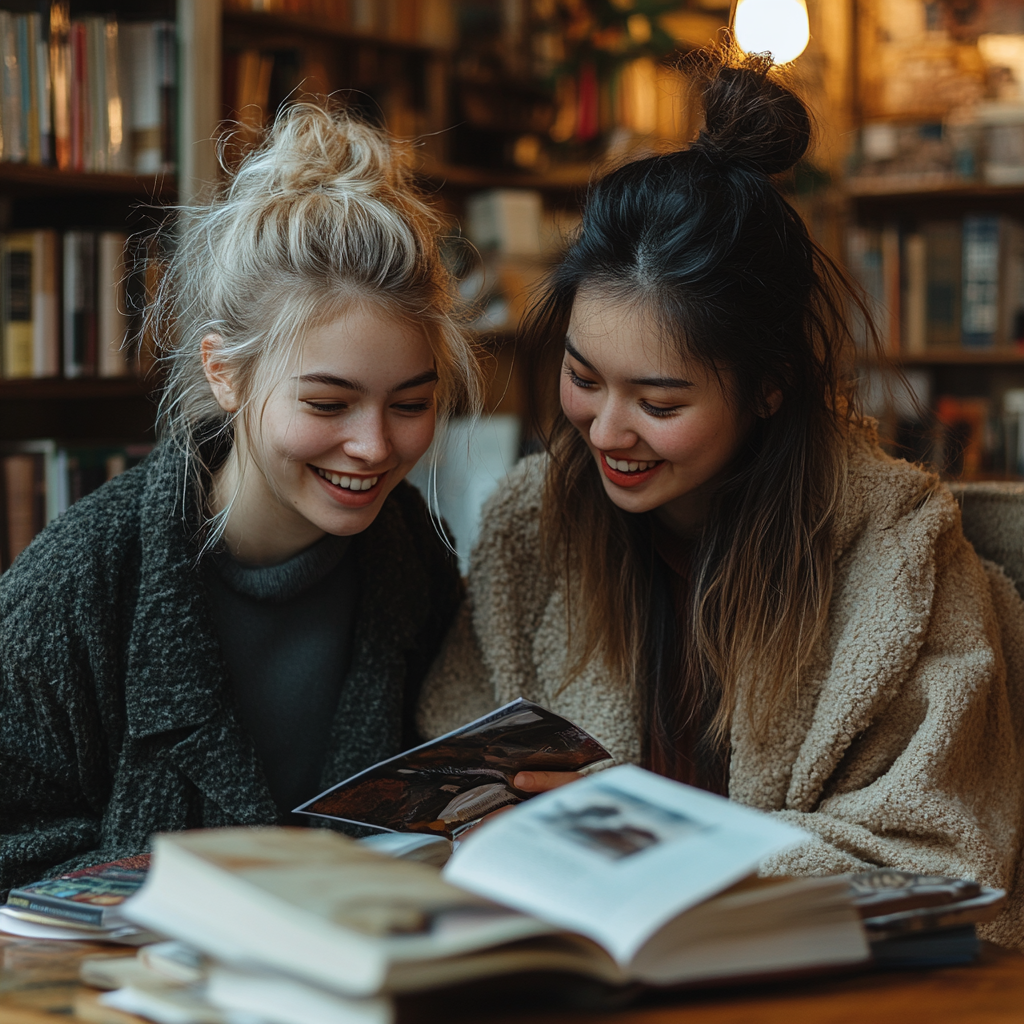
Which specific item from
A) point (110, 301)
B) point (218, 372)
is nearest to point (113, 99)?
point (110, 301)

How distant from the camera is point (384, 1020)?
53 cm

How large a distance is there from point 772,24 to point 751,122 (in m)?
1.91

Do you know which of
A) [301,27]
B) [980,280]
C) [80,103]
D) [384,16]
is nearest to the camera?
[80,103]

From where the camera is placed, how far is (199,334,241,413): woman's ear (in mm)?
1128

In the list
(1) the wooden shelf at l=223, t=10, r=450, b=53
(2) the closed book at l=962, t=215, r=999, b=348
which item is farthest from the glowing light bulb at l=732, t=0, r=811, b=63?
(1) the wooden shelf at l=223, t=10, r=450, b=53

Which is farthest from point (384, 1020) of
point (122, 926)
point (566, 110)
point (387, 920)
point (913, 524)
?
point (566, 110)

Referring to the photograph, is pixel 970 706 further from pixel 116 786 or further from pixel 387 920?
pixel 116 786

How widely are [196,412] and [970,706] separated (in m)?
0.83

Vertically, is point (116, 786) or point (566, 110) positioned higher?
point (566, 110)

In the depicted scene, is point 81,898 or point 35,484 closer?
point 81,898

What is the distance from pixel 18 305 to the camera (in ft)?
6.41

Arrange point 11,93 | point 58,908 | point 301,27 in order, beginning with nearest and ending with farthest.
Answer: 1. point 58,908
2. point 11,93
3. point 301,27

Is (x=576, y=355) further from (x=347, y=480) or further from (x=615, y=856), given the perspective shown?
(x=615, y=856)

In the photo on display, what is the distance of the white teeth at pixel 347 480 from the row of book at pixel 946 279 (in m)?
2.16
